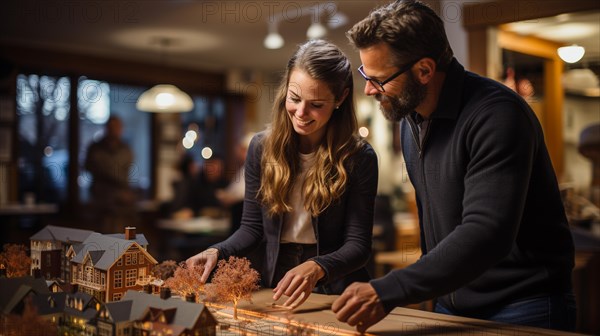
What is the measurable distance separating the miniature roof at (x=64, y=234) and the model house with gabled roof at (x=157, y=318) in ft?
1.54

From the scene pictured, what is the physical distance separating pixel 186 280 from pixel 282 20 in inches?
177

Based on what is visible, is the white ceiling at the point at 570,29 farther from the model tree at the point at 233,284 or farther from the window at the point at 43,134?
the window at the point at 43,134

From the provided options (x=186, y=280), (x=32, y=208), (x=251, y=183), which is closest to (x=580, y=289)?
(x=251, y=183)

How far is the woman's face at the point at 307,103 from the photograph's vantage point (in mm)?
1789

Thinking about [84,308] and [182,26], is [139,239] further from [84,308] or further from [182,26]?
[182,26]

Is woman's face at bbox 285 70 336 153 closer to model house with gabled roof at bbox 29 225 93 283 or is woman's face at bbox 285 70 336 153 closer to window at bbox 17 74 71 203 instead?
model house with gabled roof at bbox 29 225 93 283

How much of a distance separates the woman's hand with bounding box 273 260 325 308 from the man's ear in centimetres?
56

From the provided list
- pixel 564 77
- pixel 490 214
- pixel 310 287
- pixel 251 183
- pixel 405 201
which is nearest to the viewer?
pixel 490 214

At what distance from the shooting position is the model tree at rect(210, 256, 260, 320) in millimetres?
1553

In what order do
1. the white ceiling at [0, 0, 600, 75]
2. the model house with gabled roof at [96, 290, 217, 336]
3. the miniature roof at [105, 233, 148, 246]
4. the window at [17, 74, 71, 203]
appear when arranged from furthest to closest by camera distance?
the window at [17, 74, 71, 203], the white ceiling at [0, 0, 600, 75], the miniature roof at [105, 233, 148, 246], the model house with gabled roof at [96, 290, 217, 336]

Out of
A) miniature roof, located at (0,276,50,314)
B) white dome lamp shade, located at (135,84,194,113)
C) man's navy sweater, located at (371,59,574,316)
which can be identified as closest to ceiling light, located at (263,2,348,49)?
white dome lamp shade, located at (135,84,194,113)

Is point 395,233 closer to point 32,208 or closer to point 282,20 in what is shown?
point 282,20

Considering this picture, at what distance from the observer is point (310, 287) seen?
1.58 metres

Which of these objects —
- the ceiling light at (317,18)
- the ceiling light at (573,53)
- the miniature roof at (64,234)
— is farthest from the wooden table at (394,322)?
the ceiling light at (317,18)
